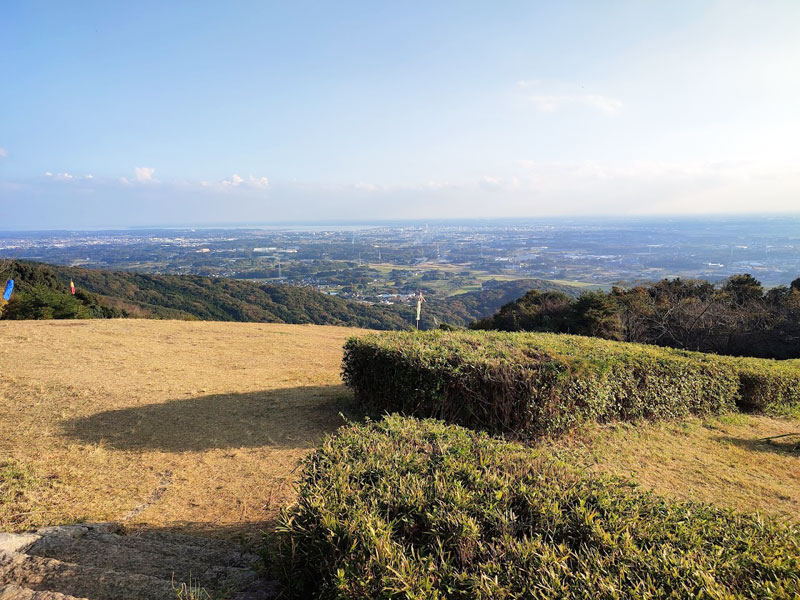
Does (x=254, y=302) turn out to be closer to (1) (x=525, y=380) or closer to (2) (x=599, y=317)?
(2) (x=599, y=317)

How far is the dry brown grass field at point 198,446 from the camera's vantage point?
404 centimetres

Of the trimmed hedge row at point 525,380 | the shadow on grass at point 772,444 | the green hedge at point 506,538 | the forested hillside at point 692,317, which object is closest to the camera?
the green hedge at point 506,538

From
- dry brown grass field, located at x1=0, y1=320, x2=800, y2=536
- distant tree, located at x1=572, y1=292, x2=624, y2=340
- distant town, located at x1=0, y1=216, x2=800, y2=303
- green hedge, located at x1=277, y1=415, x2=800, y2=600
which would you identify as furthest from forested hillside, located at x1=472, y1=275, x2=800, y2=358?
distant town, located at x1=0, y1=216, x2=800, y2=303

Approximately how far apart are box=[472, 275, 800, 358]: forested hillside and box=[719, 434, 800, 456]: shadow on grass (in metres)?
11.1

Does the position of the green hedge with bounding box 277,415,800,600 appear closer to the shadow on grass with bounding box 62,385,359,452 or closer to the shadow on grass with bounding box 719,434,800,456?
the shadow on grass with bounding box 62,385,359,452

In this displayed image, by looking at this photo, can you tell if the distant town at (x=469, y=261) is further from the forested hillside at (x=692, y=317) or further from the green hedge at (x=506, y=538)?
the green hedge at (x=506, y=538)

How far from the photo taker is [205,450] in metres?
5.43

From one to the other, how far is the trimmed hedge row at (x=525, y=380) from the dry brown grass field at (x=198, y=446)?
39cm

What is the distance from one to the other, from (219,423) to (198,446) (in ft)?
2.62

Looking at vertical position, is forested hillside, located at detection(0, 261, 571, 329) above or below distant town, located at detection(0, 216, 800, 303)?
below

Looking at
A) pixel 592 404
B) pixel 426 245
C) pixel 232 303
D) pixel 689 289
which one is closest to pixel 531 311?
pixel 689 289

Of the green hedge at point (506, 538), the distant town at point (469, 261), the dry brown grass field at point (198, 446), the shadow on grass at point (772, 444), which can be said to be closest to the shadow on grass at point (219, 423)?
the dry brown grass field at point (198, 446)

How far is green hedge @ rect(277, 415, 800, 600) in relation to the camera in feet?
5.74

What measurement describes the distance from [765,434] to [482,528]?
7.12m
